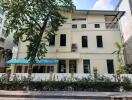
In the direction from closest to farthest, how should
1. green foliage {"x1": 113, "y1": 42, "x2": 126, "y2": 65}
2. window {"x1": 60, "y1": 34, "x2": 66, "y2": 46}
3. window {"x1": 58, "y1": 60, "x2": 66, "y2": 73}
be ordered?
green foliage {"x1": 113, "y1": 42, "x2": 126, "y2": 65} → window {"x1": 58, "y1": 60, "x2": 66, "y2": 73} → window {"x1": 60, "y1": 34, "x2": 66, "y2": 46}

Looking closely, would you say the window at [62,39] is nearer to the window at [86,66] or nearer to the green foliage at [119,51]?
the window at [86,66]

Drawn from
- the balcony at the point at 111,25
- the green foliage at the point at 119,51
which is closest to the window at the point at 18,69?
the green foliage at the point at 119,51

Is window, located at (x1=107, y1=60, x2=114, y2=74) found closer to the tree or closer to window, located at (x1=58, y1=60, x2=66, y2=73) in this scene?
window, located at (x1=58, y1=60, x2=66, y2=73)

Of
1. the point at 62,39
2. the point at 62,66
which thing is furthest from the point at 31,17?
the point at 62,66

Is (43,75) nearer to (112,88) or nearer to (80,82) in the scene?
(80,82)

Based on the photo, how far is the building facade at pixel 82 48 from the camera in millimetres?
21453

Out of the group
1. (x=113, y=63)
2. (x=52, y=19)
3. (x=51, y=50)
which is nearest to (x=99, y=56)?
(x=113, y=63)

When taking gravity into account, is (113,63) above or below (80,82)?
above

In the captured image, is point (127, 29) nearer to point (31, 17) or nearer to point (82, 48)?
point (82, 48)

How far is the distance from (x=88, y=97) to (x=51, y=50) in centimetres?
1139

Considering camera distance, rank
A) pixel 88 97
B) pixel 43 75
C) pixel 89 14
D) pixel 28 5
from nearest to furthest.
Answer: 1. pixel 88 97
2. pixel 43 75
3. pixel 28 5
4. pixel 89 14

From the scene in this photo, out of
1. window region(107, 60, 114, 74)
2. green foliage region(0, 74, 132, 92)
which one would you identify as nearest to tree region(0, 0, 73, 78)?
green foliage region(0, 74, 132, 92)

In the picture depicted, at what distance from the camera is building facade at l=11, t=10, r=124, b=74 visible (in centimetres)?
2145

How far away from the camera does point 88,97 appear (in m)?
11.5
